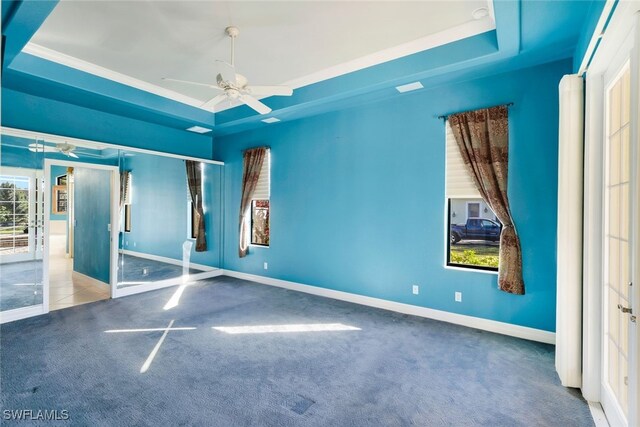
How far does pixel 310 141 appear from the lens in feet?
16.4

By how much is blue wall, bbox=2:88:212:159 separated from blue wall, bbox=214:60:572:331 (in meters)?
1.26

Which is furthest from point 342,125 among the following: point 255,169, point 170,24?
point 170,24

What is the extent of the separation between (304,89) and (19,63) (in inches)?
128

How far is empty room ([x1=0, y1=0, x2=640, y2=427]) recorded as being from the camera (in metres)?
2.16

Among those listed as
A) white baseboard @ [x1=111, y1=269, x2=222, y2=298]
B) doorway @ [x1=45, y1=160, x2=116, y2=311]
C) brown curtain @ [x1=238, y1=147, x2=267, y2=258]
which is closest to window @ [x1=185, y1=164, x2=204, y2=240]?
white baseboard @ [x1=111, y1=269, x2=222, y2=298]

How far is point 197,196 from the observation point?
236 inches

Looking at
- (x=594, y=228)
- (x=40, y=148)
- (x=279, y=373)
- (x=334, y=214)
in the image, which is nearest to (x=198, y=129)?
(x=40, y=148)

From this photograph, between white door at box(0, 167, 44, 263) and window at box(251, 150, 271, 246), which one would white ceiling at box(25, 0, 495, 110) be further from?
window at box(251, 150, 271, 246)

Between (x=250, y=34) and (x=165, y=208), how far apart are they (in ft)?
12.4

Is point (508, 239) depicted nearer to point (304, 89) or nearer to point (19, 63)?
point (304, 89)

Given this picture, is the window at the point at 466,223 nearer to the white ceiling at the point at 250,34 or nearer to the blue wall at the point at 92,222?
the white ceiling at the point at 250,34

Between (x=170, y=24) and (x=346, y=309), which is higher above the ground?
(x=170, y=24)

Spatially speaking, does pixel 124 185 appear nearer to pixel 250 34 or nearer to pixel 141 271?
pixel 141 271

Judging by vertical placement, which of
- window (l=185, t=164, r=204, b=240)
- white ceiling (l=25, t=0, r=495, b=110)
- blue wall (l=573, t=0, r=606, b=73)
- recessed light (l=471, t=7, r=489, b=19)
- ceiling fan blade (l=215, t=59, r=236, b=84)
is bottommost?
window (l=185, t=164, r=204, b=240)
